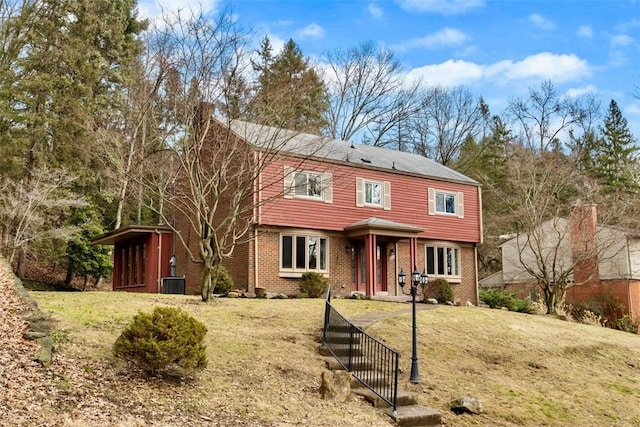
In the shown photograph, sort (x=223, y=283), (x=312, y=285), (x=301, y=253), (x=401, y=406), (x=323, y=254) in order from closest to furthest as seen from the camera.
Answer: (x=401, y=406) < (x=223, y=283) < (x=312, y=285) < (x=301, y=253) < (x=323, y=254)

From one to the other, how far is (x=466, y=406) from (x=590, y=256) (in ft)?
61.6

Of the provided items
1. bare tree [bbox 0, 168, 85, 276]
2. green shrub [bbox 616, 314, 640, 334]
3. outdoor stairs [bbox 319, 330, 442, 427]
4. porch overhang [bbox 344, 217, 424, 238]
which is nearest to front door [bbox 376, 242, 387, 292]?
porch overhang [bbox 344, 217, 424, 238]

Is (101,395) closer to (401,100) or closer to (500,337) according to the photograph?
(500,337)

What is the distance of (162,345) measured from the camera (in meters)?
8.05

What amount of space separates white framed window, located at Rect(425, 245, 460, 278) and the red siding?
0.54m

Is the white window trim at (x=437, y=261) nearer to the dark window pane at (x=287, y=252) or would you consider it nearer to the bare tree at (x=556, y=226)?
the bare tree at (x=556, y=226)

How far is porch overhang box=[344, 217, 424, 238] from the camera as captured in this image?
71.6ft

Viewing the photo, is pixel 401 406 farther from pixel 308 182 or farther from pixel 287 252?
pixel 308 182

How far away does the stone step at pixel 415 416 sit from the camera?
28.5 feet

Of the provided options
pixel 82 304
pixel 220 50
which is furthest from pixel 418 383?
pixel 220 50

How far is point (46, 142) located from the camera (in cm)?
2847

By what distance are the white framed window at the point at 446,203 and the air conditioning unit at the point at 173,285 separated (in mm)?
11000

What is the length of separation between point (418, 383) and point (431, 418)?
1651mm

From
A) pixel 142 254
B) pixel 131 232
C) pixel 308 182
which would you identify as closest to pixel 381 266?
pixel 308 182
